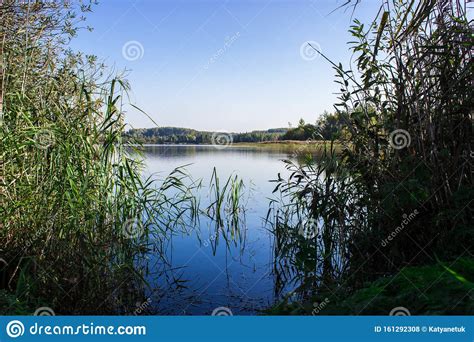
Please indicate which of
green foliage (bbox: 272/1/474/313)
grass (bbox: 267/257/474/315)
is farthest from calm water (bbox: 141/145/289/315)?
grass (bbox: 267/257/474/315)

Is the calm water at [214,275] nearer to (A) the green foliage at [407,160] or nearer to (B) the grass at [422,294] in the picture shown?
(A) the green foliage at [407,160]

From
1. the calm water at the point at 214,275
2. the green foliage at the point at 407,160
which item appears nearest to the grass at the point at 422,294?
the green foliage at the point at 407,160

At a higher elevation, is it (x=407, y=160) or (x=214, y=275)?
(x=407, y=160)

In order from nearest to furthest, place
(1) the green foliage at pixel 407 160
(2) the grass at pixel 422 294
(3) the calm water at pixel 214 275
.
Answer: (2) the grass at pixel 422 294 < (1) the green foliage at pixel 407 160 < (3) the calm water at pixel 214 275

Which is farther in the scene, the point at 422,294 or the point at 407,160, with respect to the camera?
the point at 407,160

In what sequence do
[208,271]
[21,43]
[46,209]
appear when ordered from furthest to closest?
[208,271] → [21,43] → [46,209]

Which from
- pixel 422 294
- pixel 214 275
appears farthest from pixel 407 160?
pixel 214 275

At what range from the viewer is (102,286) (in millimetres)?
2838

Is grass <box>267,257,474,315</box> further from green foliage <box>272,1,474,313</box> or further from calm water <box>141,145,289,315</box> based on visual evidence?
calm water <box>141,145,289,315</box>

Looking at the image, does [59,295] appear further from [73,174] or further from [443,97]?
[443,97]

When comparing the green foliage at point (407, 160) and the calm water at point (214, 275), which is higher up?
the green foliage at point (407, 160)

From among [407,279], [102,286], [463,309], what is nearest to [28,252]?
[102,286]

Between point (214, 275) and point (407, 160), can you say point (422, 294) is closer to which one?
point (407, 160)
